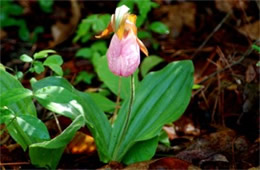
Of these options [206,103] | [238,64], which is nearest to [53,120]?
[206,103]

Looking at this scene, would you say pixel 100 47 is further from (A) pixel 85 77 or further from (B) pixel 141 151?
(B) pixel 141 151

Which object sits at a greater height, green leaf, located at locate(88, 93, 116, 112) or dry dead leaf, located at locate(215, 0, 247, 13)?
dry dead leaf, located at locate(215, 0, 247, 13)

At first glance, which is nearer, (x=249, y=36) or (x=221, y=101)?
(x=221, y=101)

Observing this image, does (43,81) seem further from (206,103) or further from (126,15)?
(206,103)

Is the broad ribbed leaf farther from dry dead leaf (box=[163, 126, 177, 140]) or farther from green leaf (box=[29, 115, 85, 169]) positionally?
dry dead leaf (box=[163, 126, 177, 140])

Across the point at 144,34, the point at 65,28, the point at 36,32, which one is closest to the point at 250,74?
the point at 144,34

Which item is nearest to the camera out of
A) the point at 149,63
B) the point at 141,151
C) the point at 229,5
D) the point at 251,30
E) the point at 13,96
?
the point at 13,96

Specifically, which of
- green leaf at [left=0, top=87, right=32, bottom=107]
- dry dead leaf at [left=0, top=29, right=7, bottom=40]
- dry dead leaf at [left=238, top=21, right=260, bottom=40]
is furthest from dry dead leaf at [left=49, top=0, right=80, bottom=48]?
green leaf at [left=0, top=87, right=32, bottom=107]
